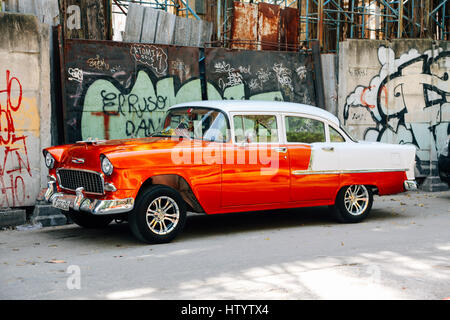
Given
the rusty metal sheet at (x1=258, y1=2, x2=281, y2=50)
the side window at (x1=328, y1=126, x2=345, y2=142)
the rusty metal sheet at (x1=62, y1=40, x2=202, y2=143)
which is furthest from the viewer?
the rusty metal sheet at (x1=258, y1=2, x2=281, y2=50)

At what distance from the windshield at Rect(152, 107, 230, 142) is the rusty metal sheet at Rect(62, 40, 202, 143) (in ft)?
7.51

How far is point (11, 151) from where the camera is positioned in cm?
877

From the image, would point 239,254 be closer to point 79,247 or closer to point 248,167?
point 248,167

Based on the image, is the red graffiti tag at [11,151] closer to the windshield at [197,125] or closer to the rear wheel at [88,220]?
the rear wheel at [88,220]

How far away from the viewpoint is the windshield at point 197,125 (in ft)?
24.3

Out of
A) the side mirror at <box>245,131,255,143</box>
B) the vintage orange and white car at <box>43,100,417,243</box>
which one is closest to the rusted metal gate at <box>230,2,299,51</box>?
the vintage orange and white car at <box>43,100,417,243</box>

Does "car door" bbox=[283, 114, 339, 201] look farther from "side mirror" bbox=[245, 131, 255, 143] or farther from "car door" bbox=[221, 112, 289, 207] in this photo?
"side mirror" bbox=[245, 131, 255, 143]

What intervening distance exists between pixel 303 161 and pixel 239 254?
2.10m

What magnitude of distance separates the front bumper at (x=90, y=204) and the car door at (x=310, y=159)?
8.21 feet

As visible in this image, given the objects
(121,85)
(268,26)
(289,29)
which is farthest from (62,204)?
(289,29)

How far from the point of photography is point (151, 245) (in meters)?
6.77

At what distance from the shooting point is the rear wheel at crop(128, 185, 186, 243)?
6.59m

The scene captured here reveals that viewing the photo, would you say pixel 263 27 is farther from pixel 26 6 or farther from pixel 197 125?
pixel 197 125
